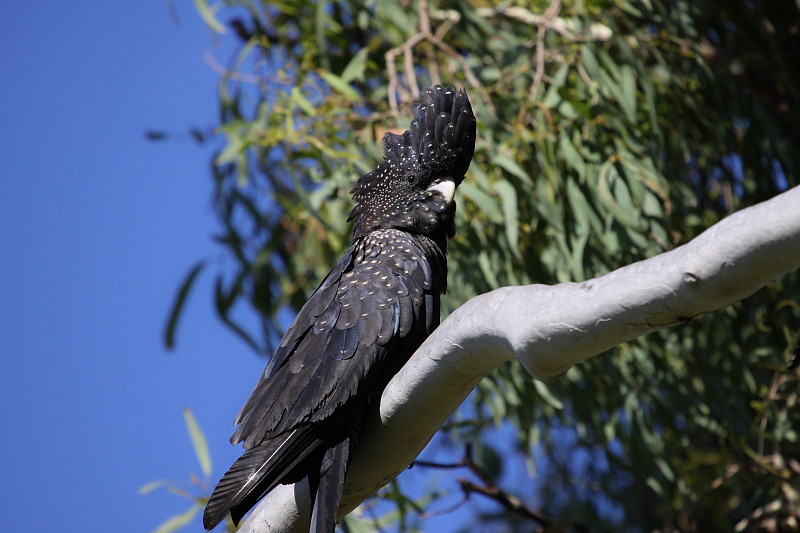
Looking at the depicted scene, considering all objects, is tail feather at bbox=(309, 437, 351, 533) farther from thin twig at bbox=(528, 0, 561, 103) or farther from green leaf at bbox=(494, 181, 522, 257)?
thin twig at bbox=(528, 0, 561, 103)

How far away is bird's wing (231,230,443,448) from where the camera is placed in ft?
4.56

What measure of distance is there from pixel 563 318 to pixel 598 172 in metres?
1.31

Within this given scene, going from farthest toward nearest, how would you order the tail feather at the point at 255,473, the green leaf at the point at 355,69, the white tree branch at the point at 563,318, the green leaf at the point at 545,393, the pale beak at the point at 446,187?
the green leaf at the point at 355,69, the green leaf at the point at 545,393, the pale beak at the point at 446,187, the tail feather at the point at 255,473, the white tree branch at the point at 563,318

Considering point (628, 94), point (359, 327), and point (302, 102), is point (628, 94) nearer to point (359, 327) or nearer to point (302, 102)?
point (302, 102)

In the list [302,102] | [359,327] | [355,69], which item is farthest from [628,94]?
[359,327]

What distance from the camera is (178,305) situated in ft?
9.53

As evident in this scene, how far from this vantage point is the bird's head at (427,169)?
174 centimetres

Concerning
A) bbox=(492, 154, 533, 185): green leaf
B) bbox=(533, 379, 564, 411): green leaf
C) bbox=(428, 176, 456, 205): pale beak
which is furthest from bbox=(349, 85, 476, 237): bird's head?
bbox=(533, 379, 564, 411): green leaf

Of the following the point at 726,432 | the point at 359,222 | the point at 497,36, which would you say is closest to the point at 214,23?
the point at 497,36

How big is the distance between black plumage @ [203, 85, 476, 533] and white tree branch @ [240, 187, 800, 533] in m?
0.08

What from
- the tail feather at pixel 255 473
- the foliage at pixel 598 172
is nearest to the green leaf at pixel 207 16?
the foliage at pixel 598 172

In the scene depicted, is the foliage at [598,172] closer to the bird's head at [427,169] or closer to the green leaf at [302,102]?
the green leaf at [302,102]

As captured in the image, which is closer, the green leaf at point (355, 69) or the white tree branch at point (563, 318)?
the white tree branch at point (563, 318)

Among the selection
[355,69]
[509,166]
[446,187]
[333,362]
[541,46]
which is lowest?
[333,362]
